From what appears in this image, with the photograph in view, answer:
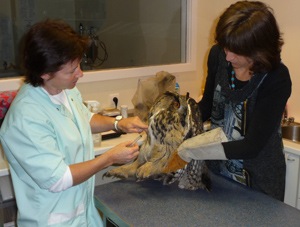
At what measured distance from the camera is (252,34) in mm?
1283

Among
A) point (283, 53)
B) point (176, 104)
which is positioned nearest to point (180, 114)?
point (176, 104)

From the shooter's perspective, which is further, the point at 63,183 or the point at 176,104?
the point at 176,104

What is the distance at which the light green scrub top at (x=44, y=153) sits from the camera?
1.08 meters

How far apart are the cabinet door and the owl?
2.79 feet

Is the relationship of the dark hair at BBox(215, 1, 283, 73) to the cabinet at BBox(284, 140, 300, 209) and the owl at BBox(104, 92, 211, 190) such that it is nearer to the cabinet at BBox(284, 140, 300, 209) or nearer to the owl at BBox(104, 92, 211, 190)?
the owl at BBox(104, 92, 211, 190)

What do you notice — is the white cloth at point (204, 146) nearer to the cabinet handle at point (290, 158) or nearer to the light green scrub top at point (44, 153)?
the light green scrub top at point (44, 153)

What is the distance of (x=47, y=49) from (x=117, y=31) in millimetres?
1562

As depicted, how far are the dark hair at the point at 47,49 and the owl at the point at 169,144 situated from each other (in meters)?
0.47

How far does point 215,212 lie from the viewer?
4.34 feet

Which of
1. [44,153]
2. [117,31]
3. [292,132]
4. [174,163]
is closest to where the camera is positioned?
[44,153]

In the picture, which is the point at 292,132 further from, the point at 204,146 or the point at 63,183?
the point at 63,183

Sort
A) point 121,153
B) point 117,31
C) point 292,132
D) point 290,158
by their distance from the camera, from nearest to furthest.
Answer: point 121,153 < point 290,158 < point 292,132 < point 117,31

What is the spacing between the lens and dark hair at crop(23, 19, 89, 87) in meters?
Answer: 1.09

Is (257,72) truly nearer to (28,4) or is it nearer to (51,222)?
(51,222)
